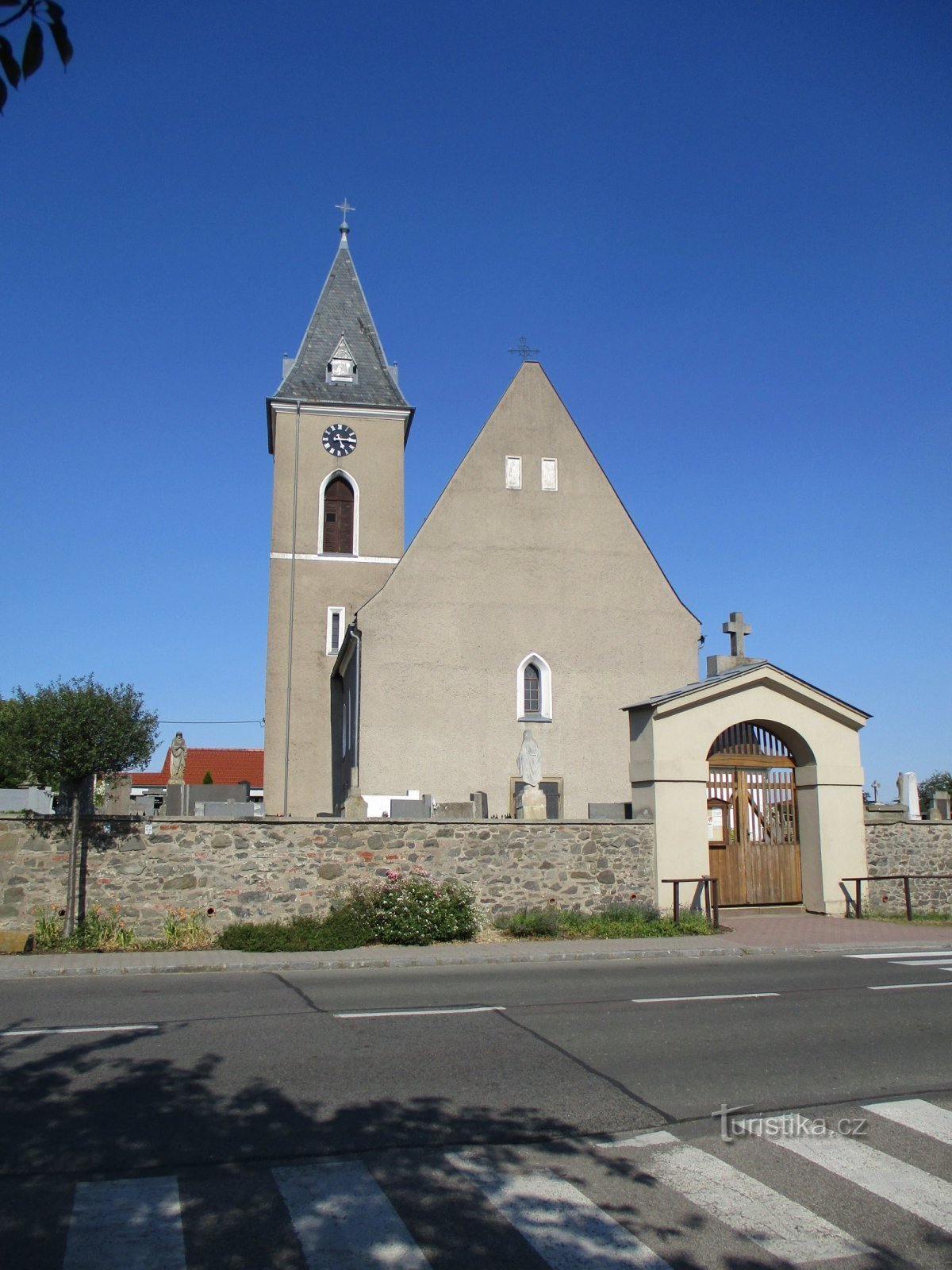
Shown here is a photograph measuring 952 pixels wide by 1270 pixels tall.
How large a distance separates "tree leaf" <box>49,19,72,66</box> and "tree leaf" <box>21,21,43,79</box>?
8 cm

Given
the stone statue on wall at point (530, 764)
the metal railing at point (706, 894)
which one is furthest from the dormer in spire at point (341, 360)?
the metal railing at point (706, 894)

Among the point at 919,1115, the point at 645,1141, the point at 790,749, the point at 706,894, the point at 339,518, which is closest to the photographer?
the point at 645,1141

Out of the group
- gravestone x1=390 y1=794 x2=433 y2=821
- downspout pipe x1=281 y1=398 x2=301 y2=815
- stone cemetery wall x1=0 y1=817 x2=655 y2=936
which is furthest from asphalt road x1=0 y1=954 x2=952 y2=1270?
downspout pipe x1=281 y1=398 x2=301 y2=815

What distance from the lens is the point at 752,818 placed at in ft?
64.6

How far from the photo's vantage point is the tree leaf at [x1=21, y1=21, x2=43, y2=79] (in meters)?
3.32

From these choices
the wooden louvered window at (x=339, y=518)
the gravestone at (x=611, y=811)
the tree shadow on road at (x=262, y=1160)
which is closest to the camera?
the tree shadow on road at (x=262, y=1160)

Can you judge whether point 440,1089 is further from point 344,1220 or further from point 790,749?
point 790,749

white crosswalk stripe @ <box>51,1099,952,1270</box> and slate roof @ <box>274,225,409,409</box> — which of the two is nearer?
white crosswalk stripe @ <box>51,1099,952,1270</box>

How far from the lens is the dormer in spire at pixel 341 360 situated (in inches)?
1345

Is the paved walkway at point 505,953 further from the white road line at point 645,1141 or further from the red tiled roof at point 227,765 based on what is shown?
the red tiled roof at point 227,765

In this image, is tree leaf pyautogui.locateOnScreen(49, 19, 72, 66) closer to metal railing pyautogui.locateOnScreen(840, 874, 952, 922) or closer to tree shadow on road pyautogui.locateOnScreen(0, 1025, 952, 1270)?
tree shadow on road pyautogui.locateOnScreen(0, 1025, 952, 1270)
